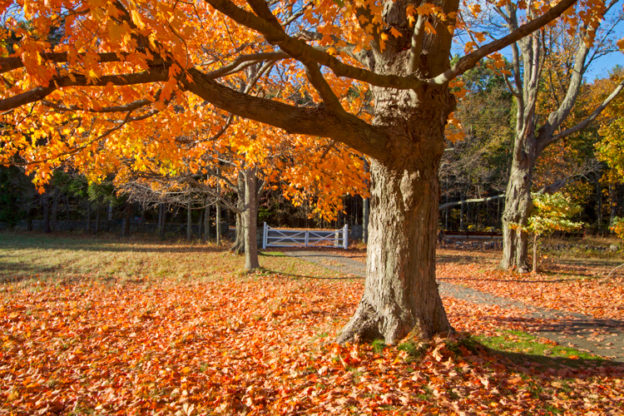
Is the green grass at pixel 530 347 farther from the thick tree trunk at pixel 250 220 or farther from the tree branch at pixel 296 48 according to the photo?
the thick tree trunk at pixel 250 220

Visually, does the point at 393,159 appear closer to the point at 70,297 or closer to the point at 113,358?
the point at 113,358

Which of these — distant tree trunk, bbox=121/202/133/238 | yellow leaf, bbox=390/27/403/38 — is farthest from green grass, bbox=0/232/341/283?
distant tree trunk, bbox=121/202/133/238

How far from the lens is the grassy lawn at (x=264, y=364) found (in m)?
3.75

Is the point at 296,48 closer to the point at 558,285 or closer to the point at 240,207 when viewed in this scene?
the point at 558,285

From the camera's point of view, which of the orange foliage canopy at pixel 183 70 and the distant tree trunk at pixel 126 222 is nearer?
the orange foliage canopy at pixel 183 70

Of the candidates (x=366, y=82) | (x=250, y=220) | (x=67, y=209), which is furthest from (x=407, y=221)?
(x=67, y=209)

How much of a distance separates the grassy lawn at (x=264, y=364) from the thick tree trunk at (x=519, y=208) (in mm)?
5753

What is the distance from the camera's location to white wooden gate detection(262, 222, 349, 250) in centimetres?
2323

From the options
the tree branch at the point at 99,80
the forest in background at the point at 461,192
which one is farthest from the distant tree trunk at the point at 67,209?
the tree branch at the point at 99,80

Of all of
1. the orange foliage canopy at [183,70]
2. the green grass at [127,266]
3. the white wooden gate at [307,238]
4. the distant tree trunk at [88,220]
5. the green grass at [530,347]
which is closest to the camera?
the orange foliage canopy at [183,70]

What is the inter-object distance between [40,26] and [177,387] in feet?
12.7

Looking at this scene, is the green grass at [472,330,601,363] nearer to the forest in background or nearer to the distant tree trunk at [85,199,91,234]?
the forest in background

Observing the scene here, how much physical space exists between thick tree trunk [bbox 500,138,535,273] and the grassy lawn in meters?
5.75

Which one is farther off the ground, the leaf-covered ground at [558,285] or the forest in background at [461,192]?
the forest in background at [461,192]
